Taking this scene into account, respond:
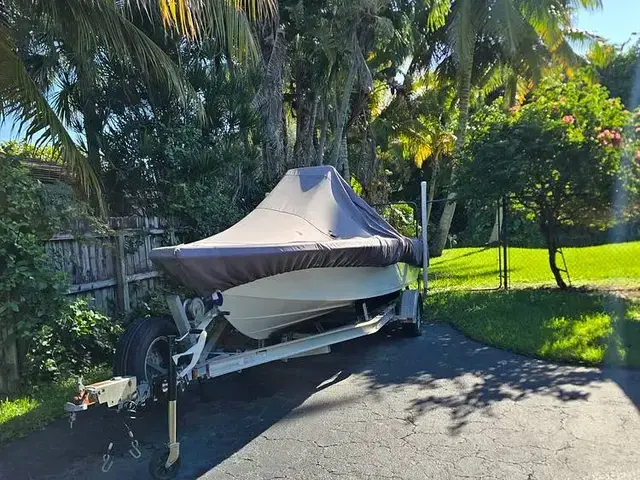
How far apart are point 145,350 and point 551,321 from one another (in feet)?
21.1

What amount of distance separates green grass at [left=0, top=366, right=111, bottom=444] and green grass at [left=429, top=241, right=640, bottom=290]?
361 inches

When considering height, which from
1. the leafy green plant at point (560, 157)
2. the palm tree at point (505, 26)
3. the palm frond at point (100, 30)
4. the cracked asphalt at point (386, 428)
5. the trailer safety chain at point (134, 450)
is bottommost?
the cracked asphalt at point (386, 428)

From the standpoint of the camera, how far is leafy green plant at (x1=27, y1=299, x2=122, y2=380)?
6465 millimetres

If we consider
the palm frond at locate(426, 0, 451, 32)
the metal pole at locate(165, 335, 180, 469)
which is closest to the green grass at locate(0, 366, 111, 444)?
the metal pole at locate(165, 335, 180, 469)

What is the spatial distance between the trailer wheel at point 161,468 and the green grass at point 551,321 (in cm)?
488

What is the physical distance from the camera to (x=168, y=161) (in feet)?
29.9

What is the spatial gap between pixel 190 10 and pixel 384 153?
64.7 ft

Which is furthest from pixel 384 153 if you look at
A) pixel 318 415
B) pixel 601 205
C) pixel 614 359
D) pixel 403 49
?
pixel 318 415

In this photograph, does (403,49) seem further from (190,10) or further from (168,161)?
(190,10)

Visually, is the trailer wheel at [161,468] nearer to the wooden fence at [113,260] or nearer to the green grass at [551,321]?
the wooden fence at [113,260]

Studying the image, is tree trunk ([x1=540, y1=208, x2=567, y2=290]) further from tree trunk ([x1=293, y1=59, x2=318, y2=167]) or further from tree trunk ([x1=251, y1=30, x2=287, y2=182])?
tree trunk ([x1=293, y1=59, x2=318, y2=167])

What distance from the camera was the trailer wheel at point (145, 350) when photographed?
15.7 feet

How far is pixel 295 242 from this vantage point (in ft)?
18.4

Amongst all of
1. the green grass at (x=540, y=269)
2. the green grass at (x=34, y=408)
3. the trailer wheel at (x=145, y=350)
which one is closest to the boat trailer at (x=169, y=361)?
the trailer wheel at (x=145, y=350)
